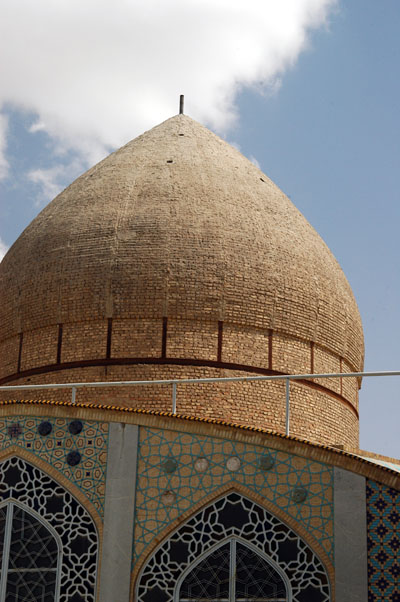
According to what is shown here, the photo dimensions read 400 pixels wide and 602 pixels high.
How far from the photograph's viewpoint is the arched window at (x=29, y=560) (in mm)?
9242

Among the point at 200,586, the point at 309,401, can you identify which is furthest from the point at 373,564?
the point at 309,401

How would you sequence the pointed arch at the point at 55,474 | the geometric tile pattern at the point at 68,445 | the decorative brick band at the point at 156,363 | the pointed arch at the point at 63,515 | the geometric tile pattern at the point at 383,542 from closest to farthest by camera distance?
the geometric tile pattern at the point at 383,542
the pointed arch at the point at 63,515
the pointed arch at the point at 55,474
the geometric tile pattern at the point at 68,445
the decorative brick band at the point at 156,363

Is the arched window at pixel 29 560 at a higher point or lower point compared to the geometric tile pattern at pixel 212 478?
lower

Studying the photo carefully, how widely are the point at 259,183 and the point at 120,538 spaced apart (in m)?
6.03

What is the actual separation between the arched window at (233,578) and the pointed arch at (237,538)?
0.05 meters

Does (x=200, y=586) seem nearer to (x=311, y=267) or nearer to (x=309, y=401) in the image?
(x=309, y=401)

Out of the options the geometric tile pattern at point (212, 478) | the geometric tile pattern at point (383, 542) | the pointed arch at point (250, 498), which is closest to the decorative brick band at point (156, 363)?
the geometric tile pattern at point (212, 478)

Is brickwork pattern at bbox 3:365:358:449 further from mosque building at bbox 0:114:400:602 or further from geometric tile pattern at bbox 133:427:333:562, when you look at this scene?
geometric tile pattern at bbox 133:427:333:562

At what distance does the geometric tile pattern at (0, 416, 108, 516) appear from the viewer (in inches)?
374

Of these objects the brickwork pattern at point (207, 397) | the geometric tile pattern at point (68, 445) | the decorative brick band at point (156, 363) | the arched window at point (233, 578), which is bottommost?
the arched window at point (233, 578)

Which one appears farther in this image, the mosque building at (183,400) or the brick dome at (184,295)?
the brick dome at (184,295)

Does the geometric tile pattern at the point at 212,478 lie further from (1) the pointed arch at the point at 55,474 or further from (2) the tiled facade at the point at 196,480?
(1) the pointed arch at the point at 55,474

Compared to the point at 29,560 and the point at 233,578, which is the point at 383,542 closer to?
the point at 233,578

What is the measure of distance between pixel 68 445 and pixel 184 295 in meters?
3.39
